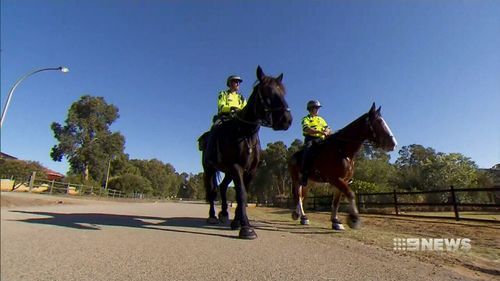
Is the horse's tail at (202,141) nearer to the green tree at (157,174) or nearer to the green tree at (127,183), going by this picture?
the green tree at (127,183)

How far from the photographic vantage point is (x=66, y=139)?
3.19 meters

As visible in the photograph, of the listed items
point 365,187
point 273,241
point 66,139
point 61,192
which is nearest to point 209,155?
point 273,241

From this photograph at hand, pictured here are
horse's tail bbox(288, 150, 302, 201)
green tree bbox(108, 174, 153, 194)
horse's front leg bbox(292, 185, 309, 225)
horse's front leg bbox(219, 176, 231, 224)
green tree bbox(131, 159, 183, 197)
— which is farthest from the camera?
green tree bbox(131, 159, 183, 197)

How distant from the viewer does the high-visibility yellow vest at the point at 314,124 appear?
25.9ft

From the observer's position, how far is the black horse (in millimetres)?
4297

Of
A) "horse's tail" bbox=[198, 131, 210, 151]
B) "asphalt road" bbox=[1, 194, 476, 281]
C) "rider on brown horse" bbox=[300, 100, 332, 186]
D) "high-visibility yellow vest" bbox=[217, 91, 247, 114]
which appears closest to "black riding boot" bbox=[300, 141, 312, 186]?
"rider on brown horse" bbox=[300, 100, 332, 186]

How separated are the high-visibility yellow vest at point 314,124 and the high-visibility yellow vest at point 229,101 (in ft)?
8.22

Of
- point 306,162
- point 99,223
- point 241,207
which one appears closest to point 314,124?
point 306,162

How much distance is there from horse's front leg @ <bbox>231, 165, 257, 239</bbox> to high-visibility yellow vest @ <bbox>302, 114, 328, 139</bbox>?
362 cm

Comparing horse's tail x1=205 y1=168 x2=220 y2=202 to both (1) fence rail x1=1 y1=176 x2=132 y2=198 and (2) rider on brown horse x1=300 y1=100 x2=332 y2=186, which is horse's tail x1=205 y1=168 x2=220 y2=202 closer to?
(2) rider on brown horse x1=300 y1=100 x2=332 y2=186

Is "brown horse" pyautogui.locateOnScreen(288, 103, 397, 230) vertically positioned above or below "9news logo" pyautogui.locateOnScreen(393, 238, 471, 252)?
above

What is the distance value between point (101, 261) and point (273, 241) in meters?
2.32

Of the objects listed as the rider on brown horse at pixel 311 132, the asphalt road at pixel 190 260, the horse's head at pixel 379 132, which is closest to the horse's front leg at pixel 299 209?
the rider on brown horse at pixel 311 132

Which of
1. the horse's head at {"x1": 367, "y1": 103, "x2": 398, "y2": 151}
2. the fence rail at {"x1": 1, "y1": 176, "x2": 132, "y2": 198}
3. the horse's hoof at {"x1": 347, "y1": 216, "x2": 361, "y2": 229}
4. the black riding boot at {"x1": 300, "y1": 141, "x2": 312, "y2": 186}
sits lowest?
the horse's hoof at {"x1": 347, "y1": 216, "x2": 361, "y2": 229}
